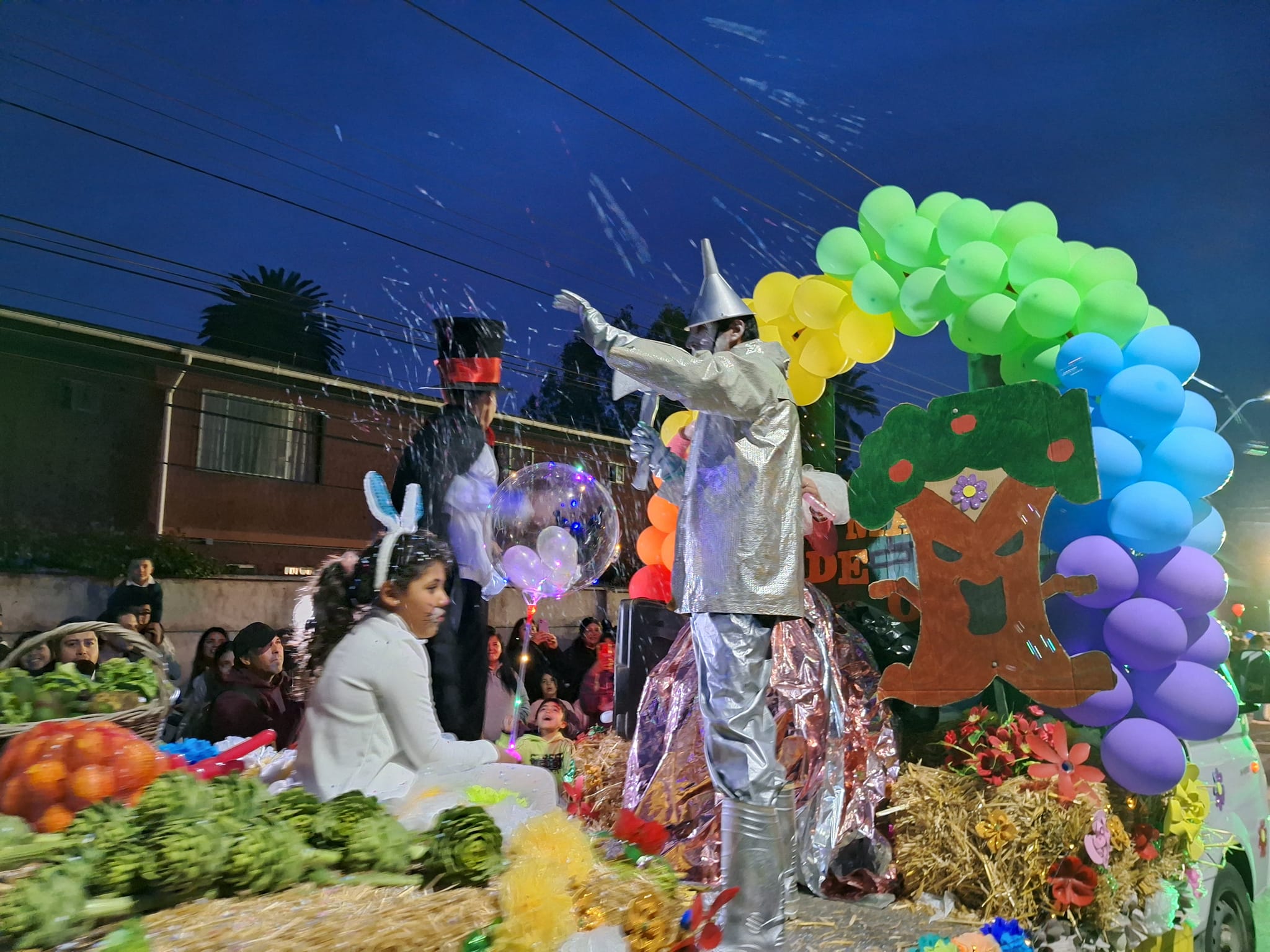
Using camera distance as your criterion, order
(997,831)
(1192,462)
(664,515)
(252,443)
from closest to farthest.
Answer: (997,831), (1192,462), (664,515), (252,443)

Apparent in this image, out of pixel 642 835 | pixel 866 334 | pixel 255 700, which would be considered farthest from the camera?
pixel 866 334

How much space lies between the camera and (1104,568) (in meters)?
3.23

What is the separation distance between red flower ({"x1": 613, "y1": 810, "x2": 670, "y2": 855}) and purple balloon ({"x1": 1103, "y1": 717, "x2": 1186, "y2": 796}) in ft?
6.07

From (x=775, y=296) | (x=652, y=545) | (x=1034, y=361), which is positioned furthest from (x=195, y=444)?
(x=1034, y=361)

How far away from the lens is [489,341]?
10.5ft

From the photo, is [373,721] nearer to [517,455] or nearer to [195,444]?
[195,444]

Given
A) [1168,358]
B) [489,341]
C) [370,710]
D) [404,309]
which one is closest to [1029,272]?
[1168,358]

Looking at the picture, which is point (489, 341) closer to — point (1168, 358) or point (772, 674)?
point (772, 674)

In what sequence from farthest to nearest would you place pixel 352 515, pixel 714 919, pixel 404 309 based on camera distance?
pixel 352 515 < pixel 404 309 < pixel 714 919

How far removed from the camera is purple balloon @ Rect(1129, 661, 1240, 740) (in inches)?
125

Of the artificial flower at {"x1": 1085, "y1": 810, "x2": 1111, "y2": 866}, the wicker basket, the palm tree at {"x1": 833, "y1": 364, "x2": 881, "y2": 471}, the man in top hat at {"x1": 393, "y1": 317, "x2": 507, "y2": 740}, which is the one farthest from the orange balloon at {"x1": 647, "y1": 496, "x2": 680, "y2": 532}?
the palm tree at {"x1": 833, "y1": 364, "x2": 881, "y2": 471}

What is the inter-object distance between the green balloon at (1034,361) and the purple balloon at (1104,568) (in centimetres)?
67

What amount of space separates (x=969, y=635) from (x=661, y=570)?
4.50ft

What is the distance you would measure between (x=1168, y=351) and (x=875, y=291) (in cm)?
110
